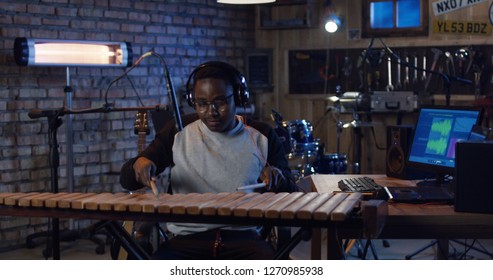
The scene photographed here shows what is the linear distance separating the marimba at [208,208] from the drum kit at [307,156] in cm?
309

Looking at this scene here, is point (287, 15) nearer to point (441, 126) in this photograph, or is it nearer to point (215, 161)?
point (441, 126)

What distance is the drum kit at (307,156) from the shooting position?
19.3ft

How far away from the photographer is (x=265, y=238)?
3.27m

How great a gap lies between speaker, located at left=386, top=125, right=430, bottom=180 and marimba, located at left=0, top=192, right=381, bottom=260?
110cm

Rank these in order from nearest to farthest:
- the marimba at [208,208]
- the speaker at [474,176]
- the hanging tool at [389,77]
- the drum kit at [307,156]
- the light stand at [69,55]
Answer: the marimba at [208,208] < the speaker at [474,176] < the light stand at [69,55] < the drum kit at [307,156] < the hanging tool at [389,77]

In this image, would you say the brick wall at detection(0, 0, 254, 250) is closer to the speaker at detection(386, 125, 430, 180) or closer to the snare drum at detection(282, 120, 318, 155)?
the snare drum at detection(282, 120, 318, 155)

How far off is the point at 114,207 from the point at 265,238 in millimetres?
827

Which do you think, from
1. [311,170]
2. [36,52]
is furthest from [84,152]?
[311,170]

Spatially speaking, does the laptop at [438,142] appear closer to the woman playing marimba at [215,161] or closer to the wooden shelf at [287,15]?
the woman playing marimba at [215,161]

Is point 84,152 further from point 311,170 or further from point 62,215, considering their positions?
point 62,215

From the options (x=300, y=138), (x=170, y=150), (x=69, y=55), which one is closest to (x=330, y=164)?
(x=300, y=138)

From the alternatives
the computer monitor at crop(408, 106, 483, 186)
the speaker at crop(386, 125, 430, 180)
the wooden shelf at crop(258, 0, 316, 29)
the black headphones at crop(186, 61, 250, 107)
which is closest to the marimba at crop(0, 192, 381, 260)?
the black headphones at crop(186, 61, 250, 107)

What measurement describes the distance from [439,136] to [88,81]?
3.09 meters

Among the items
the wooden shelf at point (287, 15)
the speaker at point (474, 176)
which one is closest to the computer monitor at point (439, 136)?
the speaker at point (474, 176)
